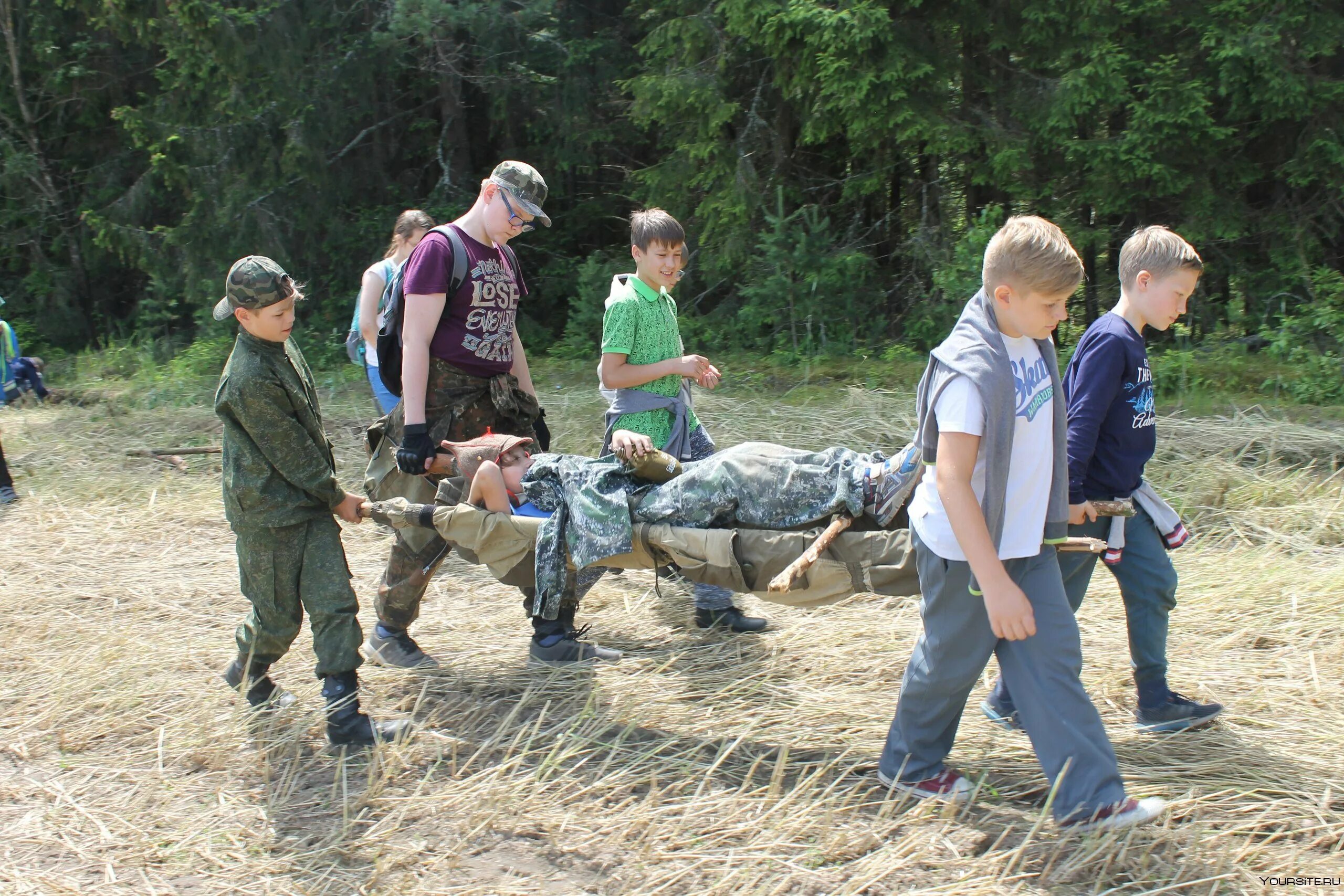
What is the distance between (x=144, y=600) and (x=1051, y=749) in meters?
4.32

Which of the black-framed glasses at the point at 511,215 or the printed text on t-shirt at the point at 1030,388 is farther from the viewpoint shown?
the black-framed glasses at the point at 511,215

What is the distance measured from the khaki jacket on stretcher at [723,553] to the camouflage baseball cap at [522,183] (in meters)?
1.15

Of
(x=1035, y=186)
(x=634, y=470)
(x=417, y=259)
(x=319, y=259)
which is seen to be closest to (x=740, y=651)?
(x=634, y=470)

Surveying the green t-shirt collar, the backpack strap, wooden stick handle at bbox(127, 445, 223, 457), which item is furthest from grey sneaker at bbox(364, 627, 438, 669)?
wooden stick handle at bbox(127, 445, 223, 457)

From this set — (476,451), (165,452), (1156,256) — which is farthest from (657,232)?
(165,452)

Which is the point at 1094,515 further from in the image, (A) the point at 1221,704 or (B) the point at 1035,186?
(B) the point at 1035,186

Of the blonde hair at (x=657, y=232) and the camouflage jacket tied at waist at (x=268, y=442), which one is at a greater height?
the blonde hair at (x=657, y=232)

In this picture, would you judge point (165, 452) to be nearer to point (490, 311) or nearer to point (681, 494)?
point (490, 311)

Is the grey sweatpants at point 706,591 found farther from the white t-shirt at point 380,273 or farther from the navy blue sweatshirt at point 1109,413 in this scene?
the white t-shirt at point 380,273

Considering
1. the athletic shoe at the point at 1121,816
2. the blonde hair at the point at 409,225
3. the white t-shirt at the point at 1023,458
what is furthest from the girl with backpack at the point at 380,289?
the athletic shoe at the point at 1121,816

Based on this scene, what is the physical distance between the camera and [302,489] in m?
3.61

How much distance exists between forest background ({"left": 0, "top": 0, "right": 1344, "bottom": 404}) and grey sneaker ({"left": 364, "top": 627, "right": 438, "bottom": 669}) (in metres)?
6.23

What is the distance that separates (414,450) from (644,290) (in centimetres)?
115

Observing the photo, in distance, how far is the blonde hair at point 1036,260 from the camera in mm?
2684
